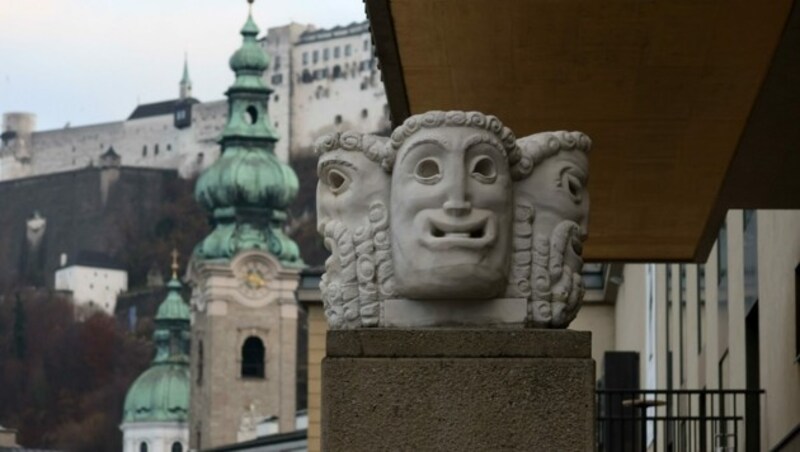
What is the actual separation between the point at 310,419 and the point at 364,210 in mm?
37540

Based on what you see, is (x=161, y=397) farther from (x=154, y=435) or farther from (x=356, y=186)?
(x=356, y=186)

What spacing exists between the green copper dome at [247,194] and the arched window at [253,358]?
4587mm

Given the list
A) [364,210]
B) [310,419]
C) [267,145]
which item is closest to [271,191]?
[267,145]

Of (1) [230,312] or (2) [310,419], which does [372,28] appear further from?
(1) [230,312]

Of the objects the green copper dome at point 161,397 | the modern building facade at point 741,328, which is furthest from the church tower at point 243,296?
the modern building facade at point 741,328

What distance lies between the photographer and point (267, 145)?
166375 mm

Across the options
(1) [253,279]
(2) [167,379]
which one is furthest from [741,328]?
(2) [167,379]

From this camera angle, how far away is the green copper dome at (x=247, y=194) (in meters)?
163

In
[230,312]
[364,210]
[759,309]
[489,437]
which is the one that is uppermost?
[230,312]

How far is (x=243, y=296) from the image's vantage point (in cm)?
16338

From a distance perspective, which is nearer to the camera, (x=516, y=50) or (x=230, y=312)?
(x=516, y=50)

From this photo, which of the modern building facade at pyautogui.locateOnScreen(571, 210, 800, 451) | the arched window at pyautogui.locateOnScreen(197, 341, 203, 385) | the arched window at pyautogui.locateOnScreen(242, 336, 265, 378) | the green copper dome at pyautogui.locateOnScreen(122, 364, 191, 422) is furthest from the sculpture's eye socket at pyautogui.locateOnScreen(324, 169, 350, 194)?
the green copper dome at pyautogui.locateOnScreen(122, 364, 191, 422)

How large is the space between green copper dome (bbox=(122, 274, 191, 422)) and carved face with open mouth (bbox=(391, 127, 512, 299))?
164 metres

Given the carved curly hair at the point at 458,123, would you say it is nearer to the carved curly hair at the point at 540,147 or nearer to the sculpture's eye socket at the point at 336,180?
the carved curly hair at the point at 540,147
